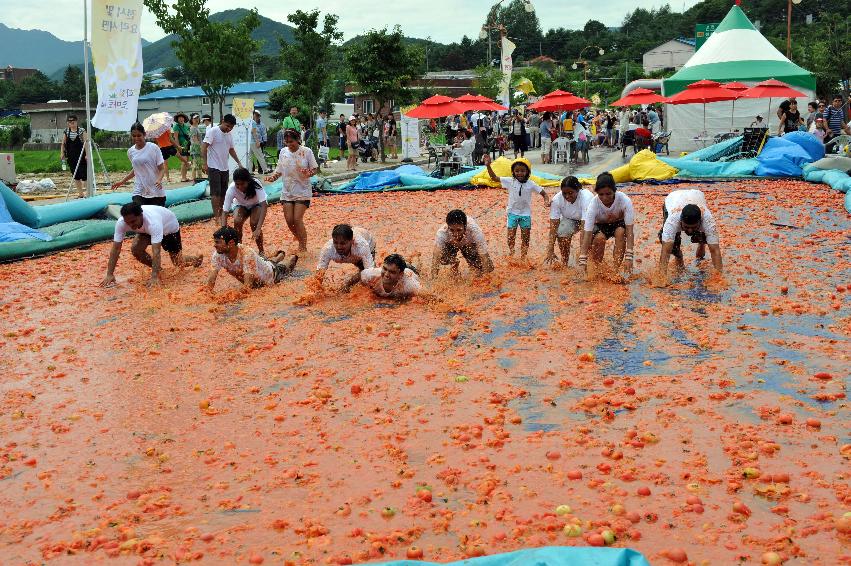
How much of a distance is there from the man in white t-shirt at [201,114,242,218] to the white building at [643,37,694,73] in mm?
94131

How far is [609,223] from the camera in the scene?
1011cm

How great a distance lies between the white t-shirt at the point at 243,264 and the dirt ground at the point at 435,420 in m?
0.25

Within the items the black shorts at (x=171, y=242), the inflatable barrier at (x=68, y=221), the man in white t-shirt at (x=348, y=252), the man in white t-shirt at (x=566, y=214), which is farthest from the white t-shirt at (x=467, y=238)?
the inflatable barrier at (x=68, y=221)

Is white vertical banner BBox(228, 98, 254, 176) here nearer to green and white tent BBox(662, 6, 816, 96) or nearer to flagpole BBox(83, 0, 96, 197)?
flagpole BBox(83, 0, 96, 197)

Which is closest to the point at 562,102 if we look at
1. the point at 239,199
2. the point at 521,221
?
the point at 521,221

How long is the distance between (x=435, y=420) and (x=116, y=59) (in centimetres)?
1204

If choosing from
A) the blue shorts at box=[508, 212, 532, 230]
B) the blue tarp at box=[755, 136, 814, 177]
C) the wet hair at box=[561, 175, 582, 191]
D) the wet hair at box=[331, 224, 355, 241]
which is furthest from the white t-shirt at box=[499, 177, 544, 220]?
the blue tarp at box=[755, 136, 814, 177]

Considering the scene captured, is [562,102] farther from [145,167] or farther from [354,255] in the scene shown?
[354,255]

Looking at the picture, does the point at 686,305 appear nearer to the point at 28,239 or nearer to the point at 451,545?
the point at 451,545

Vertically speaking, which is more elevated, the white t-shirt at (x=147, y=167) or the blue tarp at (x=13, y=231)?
the white t-shirt at (x=147, y=167)

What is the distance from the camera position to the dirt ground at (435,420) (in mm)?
4434

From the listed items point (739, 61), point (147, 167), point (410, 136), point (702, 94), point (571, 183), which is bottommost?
point (571, 183)

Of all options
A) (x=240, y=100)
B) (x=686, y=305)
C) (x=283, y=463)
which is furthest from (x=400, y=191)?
(x=283, y=463)

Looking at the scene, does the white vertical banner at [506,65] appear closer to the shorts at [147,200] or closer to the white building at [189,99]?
the white building at [189,99]
